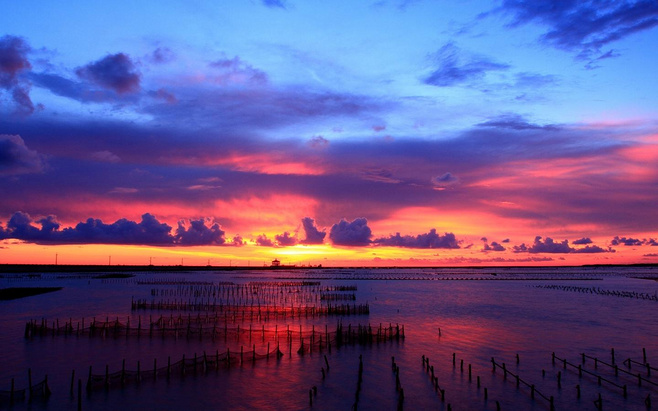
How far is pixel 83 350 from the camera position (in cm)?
3716

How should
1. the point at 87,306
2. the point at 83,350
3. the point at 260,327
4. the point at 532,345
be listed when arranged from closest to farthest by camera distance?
the point at 83,350 → the point at 532,345 → the point at 260,327 → the point at 87,306

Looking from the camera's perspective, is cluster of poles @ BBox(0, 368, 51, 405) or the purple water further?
the purple water

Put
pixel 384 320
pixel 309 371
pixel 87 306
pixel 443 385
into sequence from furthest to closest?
pixel 87 306
pixel 384 320
pixel 309 371
pixel 443 385

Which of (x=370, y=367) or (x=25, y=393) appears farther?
(x=370, y=367)

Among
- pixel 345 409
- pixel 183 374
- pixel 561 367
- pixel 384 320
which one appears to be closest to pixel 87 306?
pixel 384 320

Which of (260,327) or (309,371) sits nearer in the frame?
(309,371)

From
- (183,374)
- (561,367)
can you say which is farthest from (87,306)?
(561,367)

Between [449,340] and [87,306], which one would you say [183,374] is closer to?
[449,340]

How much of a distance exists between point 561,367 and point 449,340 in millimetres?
11808

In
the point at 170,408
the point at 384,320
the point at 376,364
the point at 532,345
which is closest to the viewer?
the point at 170,408

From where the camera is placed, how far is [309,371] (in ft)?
103

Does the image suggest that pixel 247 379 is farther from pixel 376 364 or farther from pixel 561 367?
pixel 561 367

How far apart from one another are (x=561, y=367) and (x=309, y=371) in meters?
17.3

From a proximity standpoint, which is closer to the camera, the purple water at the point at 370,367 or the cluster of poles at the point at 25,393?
the cluster of poles at the point at 25,393
